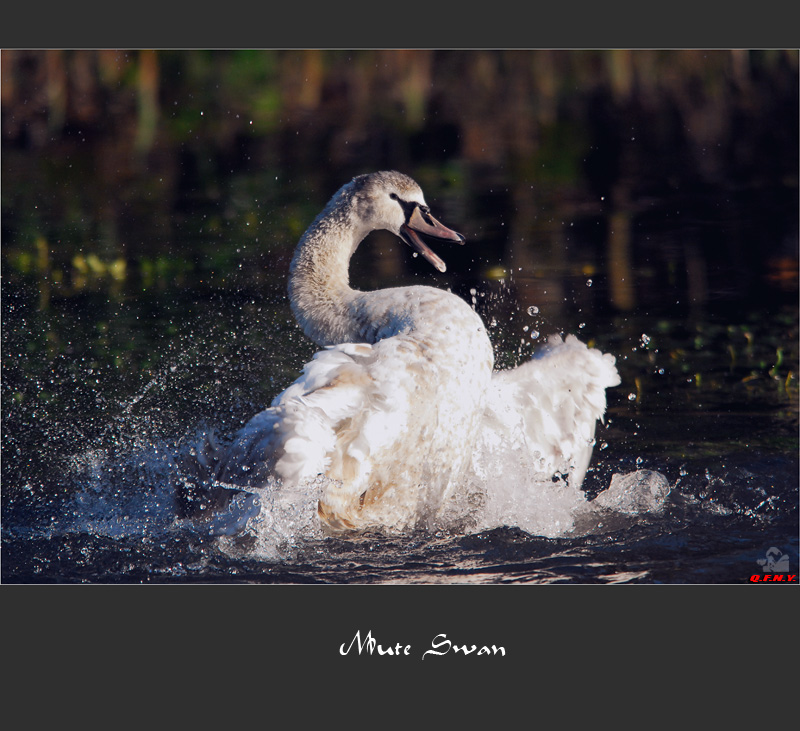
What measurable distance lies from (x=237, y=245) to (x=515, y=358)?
2.29 metres

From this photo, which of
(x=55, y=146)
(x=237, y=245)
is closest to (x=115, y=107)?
(x=55, y=146)

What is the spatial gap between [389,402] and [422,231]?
1062 millimetres

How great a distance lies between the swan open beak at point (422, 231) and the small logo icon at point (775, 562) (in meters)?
1.70

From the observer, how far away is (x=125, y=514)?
411 cm

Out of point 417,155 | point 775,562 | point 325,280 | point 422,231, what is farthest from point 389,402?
point 417,155

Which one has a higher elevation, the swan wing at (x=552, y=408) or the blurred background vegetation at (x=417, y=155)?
the blurred background vegetation at (x=417, y=155)

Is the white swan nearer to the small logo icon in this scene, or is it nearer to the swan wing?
the swan wing

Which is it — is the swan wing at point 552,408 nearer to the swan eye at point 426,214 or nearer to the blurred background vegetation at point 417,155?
the swan eye at point 426,214

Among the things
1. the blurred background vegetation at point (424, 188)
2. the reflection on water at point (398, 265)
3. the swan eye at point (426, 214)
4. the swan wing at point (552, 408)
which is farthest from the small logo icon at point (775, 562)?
the swan eye at point (426, 214)

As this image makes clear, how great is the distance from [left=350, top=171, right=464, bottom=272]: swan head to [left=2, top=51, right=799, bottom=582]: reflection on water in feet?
1.67

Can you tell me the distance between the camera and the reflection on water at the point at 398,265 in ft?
12.9

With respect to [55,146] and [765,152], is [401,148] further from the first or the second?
[765,152]

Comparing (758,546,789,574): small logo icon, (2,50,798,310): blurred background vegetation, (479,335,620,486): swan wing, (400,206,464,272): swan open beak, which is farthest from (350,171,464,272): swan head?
(758,546,789,574): small logo icon

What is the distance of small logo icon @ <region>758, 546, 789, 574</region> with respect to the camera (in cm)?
371
